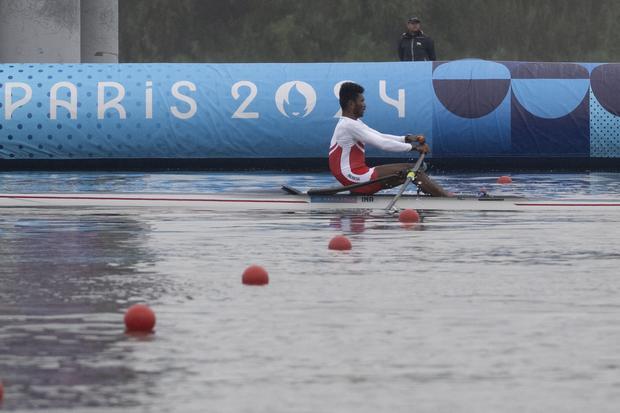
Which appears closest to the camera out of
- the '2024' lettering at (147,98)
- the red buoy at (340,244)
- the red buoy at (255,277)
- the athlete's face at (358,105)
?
the red buoy at (255,277)

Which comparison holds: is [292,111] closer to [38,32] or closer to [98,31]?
[38,32]

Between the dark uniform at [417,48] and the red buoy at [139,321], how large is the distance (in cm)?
2294

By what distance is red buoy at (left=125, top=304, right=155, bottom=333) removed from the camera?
9.67m

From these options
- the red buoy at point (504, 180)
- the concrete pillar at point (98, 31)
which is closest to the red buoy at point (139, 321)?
the red buoy at point (504, 180)

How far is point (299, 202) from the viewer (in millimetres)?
20891

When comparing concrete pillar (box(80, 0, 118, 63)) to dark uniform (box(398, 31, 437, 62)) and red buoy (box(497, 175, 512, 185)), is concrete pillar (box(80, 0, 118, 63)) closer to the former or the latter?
dark uniform (box(398, 31, 437, 62))

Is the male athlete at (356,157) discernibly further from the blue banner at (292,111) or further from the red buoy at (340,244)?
the blue banner at (292,111)

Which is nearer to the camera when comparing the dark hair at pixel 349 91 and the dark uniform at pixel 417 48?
the dark hair at pixel 349 91

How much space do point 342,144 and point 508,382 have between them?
12748 mm

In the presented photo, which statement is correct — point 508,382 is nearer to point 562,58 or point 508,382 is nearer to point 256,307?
point 256,307

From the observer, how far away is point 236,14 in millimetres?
70312

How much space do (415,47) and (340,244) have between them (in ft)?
59.2

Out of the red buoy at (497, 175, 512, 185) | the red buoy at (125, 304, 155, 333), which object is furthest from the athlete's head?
the red buoy at (125, 304, 155, 333)

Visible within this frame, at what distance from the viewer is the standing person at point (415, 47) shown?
32312 mm
